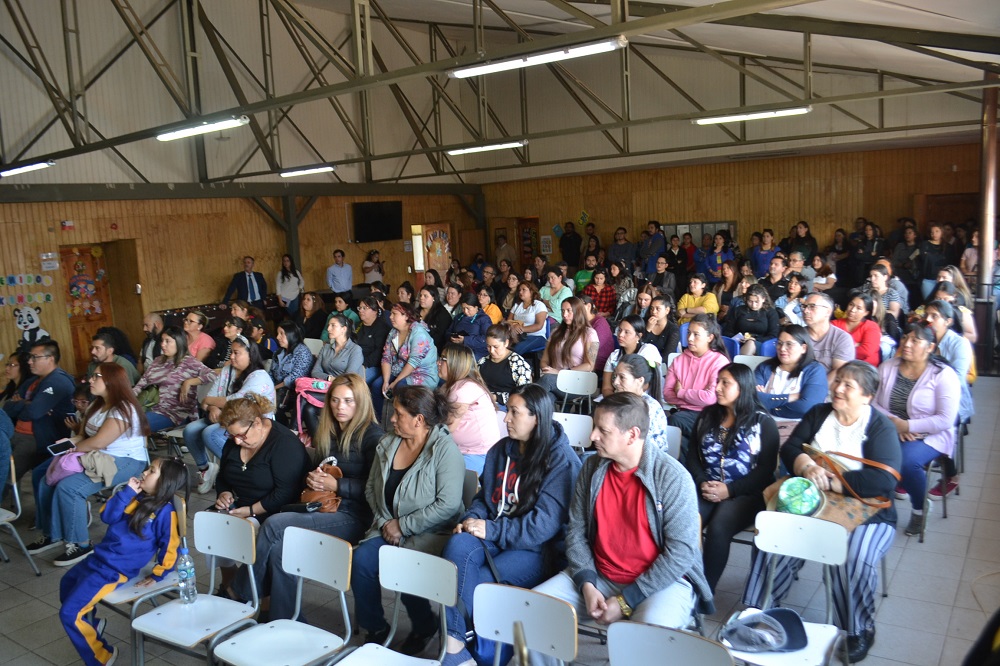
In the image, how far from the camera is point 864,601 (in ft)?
11.3

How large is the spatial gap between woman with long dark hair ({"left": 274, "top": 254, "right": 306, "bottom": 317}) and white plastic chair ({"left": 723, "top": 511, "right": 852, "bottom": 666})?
1151 cm

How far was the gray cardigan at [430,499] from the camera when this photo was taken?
3.70 m

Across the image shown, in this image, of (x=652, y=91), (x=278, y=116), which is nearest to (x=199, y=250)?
(x=278, y=116)

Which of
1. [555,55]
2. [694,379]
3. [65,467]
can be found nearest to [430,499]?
[694,379]

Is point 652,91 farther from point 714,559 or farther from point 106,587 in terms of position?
point 106,587

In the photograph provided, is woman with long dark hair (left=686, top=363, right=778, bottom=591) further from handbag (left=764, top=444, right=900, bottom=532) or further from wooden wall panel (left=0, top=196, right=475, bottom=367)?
wooden wall panel (left=0, top=196, right=475, bottom=367)

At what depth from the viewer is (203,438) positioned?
19.8ft

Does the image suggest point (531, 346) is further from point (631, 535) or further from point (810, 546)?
point (810, 546)

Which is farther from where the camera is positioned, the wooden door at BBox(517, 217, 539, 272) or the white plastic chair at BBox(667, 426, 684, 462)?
the wooden door at BBox(517, 217, 539, 272)

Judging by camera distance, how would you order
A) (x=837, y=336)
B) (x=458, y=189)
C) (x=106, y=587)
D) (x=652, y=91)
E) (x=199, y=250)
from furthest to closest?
1. (x=458, y=189)
2. (x=652, y=91)
3. (x=199, y=250)
4. (x=837, y=336)
5. (x=106, y=587)

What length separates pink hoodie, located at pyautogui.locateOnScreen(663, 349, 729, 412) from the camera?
5.39 metres

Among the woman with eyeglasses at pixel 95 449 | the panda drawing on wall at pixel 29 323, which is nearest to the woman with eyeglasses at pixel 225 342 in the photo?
the woman with eyeglasses at pixel 95 449

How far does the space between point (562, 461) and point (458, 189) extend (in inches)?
562

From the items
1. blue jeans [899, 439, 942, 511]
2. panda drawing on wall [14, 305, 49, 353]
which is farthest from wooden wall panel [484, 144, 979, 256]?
panda drawing on wall [14, 305, 49, 353]
